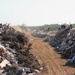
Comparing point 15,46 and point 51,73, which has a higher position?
point 15,46

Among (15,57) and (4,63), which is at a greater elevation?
(15,57)

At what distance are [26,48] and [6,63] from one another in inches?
262

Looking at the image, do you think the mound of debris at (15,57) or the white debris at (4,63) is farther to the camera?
the white debris at (4,63)

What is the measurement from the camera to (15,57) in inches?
1022

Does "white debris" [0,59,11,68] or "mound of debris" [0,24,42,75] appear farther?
"white debris" [0,59,11,68]

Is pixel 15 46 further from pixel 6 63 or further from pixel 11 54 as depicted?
pixel 6 63

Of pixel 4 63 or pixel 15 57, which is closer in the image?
pixel 4 63

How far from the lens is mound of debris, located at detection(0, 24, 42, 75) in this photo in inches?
859

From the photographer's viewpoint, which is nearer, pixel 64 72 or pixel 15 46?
pixel 64 72

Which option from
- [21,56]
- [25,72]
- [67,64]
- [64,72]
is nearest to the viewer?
[25,72]

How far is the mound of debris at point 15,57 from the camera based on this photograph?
21812mm

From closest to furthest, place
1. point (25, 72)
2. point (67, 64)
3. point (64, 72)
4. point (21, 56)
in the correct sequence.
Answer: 1. point (25, 72)
2. point (64, 72)
3. point (21, 56)
4. point (67, 64)

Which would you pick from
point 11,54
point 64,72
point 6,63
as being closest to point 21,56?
point 11,54

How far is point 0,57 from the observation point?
24000mm
